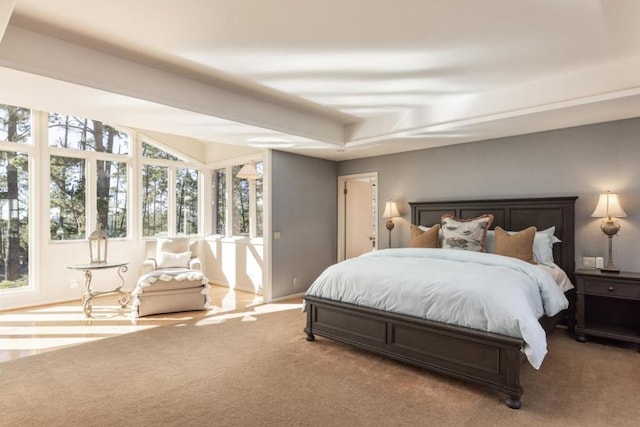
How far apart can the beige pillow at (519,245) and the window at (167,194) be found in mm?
5367

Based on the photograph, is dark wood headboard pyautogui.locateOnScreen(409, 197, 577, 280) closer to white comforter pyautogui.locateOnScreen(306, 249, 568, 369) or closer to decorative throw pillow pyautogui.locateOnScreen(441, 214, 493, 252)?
decorative throw pillow pyautogui.locateOnScreen(441, 214, 493, 252)

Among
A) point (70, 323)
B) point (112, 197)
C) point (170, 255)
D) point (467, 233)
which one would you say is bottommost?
point (70, 323)

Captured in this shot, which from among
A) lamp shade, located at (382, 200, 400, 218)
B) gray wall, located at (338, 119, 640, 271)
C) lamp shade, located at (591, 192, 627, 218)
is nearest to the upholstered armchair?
lamp shade, located at (382, 200, 400, 218)

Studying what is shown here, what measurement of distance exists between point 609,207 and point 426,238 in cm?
190

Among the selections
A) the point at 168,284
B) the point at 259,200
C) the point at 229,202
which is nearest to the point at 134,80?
the point at 168,284

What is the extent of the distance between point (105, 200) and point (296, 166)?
3.22 meters

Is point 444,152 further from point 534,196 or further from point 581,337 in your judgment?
point 581,337

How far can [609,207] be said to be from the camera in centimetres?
363

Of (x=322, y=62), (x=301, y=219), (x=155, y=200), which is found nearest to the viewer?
(x=322, y=62)

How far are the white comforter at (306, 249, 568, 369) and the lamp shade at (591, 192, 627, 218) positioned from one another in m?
1.04

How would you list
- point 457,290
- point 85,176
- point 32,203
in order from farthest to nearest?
point 85,176 → point 32,203 → point 457,290

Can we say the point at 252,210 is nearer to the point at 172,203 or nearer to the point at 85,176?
the point at 172,203

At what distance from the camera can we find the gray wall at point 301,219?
549cm

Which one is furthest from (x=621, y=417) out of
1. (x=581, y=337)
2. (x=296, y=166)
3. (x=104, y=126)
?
(x=104, y=126)
